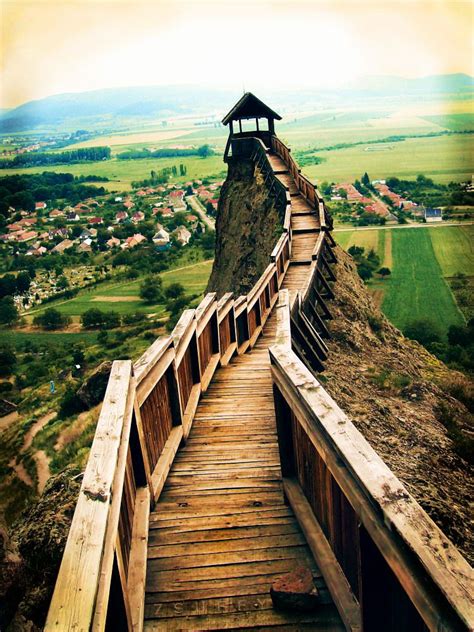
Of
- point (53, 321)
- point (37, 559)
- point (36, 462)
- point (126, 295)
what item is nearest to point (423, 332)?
point (36, 462)

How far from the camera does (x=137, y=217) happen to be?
406 feet

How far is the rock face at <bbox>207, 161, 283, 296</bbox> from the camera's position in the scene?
22084 mm

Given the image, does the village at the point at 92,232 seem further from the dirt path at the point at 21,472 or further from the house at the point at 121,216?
the dirt path at the point at 21,472

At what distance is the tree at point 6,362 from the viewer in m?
55.8

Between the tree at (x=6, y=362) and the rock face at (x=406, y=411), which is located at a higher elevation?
→ the rock face at (x=406, y=411)

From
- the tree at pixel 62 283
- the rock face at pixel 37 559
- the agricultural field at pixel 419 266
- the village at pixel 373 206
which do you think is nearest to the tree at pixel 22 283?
the tree at pixel 62 283

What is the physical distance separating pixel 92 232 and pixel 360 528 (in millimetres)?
114224

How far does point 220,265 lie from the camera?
27422mm

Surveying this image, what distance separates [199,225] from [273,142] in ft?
269

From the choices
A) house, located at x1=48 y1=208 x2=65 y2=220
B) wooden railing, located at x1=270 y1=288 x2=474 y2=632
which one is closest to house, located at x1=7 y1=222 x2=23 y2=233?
house, located at x1=48 y1=208 x2=65 y2=220

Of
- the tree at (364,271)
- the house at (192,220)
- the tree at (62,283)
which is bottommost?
the tree at (62,283)

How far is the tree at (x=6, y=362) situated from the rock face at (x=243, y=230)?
110ft

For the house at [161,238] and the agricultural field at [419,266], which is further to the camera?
the house at [161,238]

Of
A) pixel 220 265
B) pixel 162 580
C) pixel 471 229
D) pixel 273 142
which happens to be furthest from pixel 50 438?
pixel 471 229
